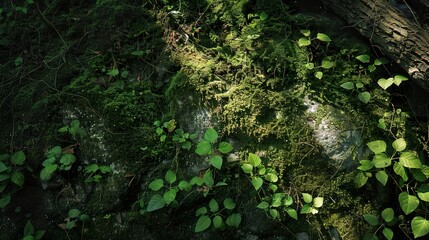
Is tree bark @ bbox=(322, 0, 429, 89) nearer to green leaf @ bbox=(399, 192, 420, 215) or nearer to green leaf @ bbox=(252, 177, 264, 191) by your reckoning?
green leaf @ bbox=(399, 192, 420, 215)

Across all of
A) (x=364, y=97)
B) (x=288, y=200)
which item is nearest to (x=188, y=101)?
(x=288, y=200)

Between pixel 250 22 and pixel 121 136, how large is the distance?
1.53 m

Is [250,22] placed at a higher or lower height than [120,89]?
higher

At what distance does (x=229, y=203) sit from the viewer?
246 cm

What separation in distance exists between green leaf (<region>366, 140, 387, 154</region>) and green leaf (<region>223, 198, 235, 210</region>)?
1.10 metres

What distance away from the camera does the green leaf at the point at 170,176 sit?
2.49 meters

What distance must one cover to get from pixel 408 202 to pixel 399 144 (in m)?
0.42

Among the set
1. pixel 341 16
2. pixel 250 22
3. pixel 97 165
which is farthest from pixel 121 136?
pixel 341 16

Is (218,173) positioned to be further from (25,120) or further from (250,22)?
(25,120)

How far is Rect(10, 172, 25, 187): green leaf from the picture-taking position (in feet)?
8.36

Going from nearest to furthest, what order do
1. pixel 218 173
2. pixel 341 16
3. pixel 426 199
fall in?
pixel 426 199
pixel 218 173
pixel 341 16

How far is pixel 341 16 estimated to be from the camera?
2760 mm

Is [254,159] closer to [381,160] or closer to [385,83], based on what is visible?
[381,160]

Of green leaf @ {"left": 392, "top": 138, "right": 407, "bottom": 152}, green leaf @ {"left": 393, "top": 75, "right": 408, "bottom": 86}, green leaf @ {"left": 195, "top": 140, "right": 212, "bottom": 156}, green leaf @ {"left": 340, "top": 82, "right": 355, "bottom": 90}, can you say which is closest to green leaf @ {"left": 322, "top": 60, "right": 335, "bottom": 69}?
green leaf @ {"left": 340, "top": 82, "right": 355, "bottom": 90}
